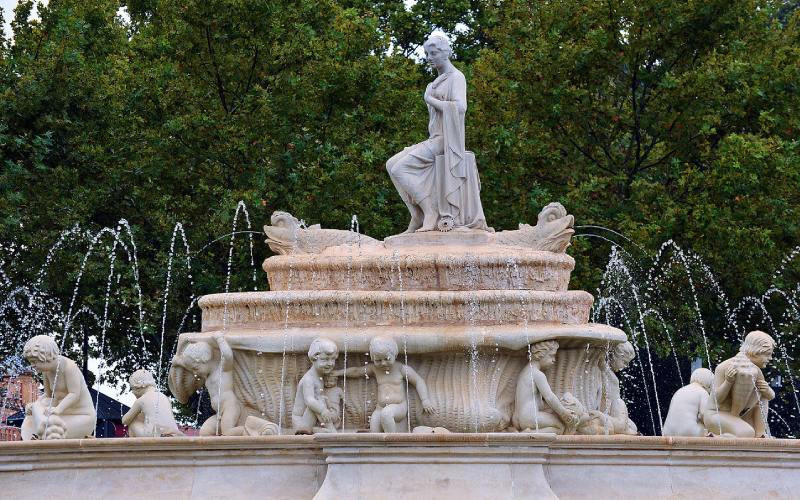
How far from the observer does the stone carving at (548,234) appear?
15.2 m

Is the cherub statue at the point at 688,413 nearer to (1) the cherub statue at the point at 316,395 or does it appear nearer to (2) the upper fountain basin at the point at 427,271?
(2) the upper fountain basin at the point at 427,271

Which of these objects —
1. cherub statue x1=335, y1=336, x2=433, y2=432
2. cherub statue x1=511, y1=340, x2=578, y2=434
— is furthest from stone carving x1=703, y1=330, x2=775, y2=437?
cherub statue x1=335, y1=336, x2=433, y2=432

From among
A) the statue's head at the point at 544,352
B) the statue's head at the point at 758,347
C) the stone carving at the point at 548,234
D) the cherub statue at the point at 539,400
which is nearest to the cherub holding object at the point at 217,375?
the cherub statue at the point at 539,400

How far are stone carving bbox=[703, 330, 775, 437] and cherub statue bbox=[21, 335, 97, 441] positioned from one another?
17.1 feet

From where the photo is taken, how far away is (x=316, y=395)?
13.4 metres

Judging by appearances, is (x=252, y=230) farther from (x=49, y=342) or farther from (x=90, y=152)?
(x=49, y=342)

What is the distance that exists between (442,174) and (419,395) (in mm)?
2968

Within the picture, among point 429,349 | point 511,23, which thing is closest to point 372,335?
point 429,349

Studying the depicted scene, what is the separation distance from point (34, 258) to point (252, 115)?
380 centimetres

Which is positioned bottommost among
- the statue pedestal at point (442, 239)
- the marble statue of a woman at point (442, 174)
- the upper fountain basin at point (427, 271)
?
the upper fountain basin at point (427, 271)

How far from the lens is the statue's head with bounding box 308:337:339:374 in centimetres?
1327

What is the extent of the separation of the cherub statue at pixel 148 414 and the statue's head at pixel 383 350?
1787 mm

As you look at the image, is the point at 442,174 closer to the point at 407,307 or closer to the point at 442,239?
the point at 442,239

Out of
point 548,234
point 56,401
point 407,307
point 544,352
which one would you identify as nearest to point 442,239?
point 548,234
